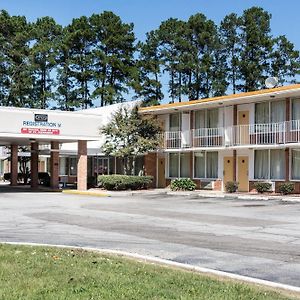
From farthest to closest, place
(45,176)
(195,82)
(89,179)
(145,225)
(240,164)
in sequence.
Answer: (195,82) < (45,176) < (89,179) < (240,164) < (145,225)

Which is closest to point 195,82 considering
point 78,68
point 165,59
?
point 165,59

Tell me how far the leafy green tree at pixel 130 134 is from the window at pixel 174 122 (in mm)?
1315

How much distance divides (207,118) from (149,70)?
93.5 feet

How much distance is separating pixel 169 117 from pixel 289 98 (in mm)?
10192

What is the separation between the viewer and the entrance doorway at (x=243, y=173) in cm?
3228

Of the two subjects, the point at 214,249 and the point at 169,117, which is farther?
the point at 169,117

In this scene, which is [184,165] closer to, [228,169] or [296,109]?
[228,169]

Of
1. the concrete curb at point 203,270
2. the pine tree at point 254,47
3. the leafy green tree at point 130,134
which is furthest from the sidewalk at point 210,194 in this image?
the pine tree at point 254,47

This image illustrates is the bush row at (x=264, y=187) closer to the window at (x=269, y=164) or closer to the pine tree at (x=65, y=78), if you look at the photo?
the window at (x=269, y=164)

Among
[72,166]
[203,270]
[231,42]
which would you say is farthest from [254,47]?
[203,270]

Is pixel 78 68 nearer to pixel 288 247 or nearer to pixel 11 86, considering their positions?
pixel 11 86

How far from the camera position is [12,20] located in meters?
63.9

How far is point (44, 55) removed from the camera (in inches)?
2499

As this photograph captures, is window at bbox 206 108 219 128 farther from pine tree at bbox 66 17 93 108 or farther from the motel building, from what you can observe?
pine tree at bbox 66 17 93 108
